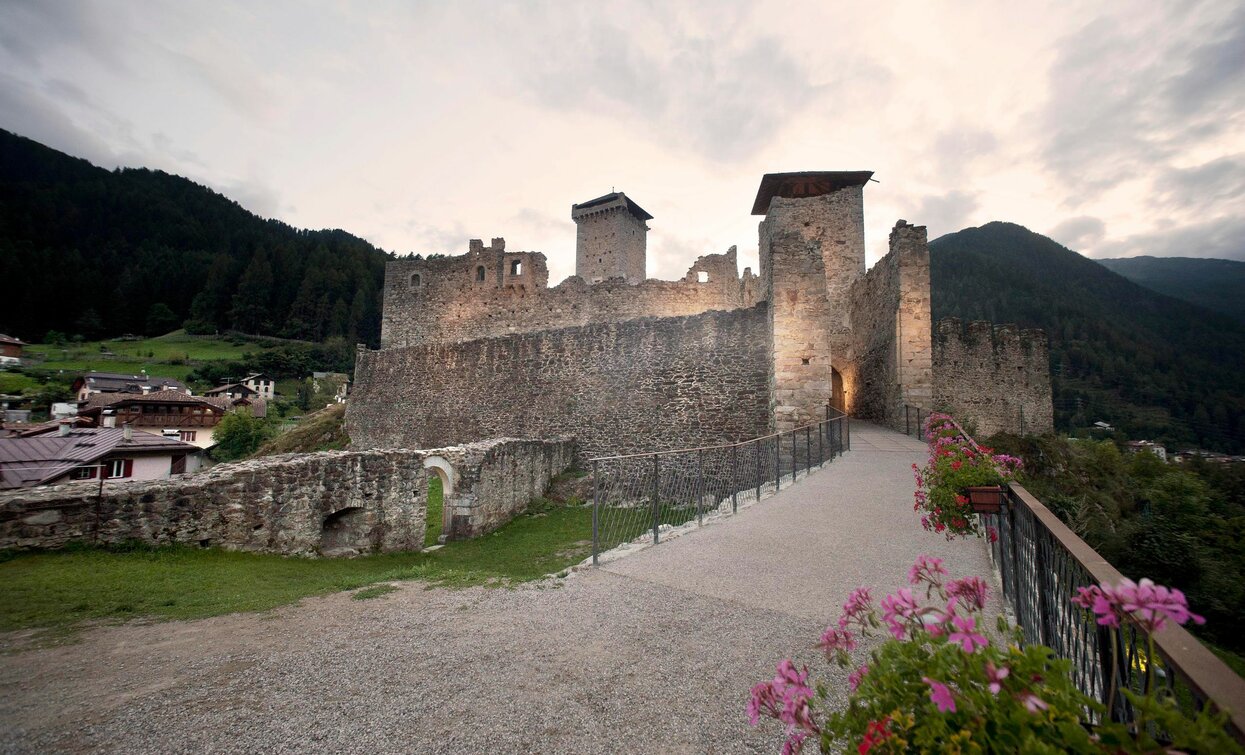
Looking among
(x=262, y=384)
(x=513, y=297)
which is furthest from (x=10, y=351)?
(x=513, y=297)

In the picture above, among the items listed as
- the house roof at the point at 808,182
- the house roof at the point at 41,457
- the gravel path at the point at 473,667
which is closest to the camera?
the gravel path at the point at 473,667

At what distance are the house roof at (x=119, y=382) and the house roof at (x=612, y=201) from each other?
144ft

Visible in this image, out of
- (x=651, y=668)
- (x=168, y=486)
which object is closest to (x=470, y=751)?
(x=651, y=668)

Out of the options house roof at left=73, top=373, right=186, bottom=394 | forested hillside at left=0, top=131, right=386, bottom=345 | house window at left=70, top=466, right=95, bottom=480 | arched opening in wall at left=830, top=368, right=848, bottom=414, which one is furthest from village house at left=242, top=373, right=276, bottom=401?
arched opening in wall at left=830, top=368, right=848, bottom=414

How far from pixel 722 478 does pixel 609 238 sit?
26.4m

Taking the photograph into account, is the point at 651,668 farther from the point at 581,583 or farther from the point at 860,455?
the point at 860,455

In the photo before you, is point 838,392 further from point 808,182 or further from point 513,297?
point 513,297

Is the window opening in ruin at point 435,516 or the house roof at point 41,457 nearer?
the house roof at point 41,457

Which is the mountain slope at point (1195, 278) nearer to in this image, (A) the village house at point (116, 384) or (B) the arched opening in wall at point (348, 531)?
(B) the arched opening in wall at point (348, 531)

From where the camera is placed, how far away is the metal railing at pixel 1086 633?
4.16 ft

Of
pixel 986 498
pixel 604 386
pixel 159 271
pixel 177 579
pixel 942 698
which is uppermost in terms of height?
pixel 159 271

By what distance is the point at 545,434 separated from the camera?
18.0 meters

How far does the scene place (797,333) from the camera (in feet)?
44.9

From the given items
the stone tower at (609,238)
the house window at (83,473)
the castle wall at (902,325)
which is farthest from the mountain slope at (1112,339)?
the house window at (83,473)
